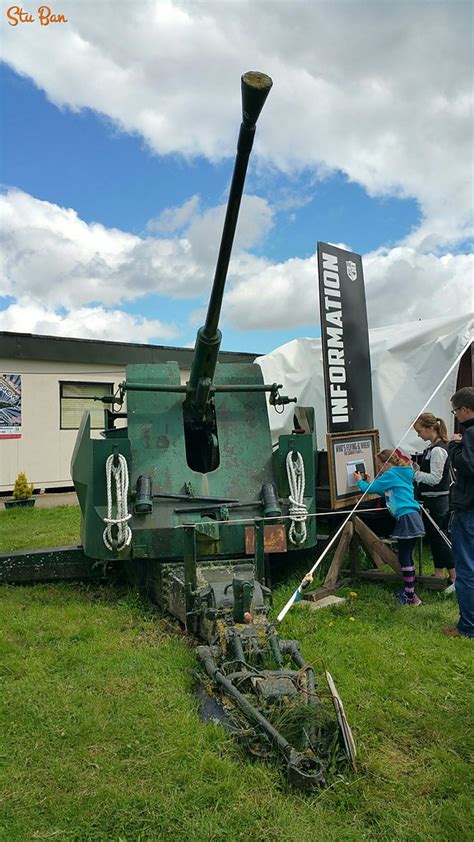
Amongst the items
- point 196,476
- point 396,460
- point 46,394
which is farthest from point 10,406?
point 396,460

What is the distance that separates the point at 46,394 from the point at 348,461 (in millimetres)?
10433

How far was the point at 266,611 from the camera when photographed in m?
4.16

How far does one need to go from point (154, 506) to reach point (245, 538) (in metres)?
0.83

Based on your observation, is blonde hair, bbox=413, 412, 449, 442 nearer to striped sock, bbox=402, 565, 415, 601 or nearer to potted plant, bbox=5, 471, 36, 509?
striped sock, bbox=402, 565, 415, 601

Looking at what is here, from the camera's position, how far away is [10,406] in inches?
588

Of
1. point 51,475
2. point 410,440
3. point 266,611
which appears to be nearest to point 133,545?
point 266,611

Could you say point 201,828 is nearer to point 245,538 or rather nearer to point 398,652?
point 398,652

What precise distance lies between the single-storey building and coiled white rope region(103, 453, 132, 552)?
9.93 m

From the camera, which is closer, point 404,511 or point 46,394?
point 404,511

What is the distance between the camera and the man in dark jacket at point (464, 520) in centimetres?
471

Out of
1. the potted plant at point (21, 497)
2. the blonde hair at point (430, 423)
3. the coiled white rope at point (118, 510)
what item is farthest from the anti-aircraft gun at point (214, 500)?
the potted plant at point (21, 497)

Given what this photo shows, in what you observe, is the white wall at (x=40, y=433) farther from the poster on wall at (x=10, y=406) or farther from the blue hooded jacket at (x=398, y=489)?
the blue hooded jacket at (x=398, y=489)

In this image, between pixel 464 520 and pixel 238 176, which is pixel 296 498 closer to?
pixel 464 520

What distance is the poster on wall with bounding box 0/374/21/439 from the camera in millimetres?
14867
